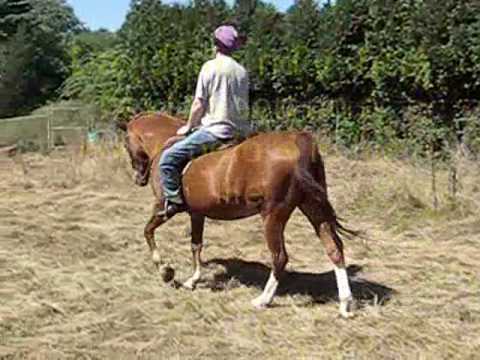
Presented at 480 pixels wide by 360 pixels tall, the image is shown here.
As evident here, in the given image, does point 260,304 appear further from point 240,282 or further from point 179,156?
point 179,156

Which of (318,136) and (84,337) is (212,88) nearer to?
(84,337)

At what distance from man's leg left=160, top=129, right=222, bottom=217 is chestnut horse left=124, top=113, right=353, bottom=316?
0.06 meters

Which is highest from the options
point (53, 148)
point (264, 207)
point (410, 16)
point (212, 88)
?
point (410, 16)

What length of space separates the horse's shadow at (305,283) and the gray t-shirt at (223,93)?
1290 mm

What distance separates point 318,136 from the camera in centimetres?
1480

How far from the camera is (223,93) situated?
22.9ft

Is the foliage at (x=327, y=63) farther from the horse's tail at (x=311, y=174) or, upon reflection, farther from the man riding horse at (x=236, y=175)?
the horse's tail at (x=311, y=174)

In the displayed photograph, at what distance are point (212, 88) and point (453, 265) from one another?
2.59 meters

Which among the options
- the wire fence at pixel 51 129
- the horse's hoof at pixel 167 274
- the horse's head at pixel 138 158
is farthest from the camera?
the wire fence at pixel 51 129

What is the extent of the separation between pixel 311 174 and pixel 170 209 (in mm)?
1355

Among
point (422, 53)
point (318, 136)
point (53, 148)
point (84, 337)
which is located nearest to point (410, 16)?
point (422, 53)

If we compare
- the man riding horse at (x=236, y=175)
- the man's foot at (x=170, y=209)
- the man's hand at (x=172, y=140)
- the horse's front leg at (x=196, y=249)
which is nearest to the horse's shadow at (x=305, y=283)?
the horse's front leg at (x=196, y=249)

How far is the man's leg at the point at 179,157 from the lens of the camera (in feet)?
23.4

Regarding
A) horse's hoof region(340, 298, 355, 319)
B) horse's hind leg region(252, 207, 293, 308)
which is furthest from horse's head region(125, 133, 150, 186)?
horse's hoof region(340, 298, 355, 319)
